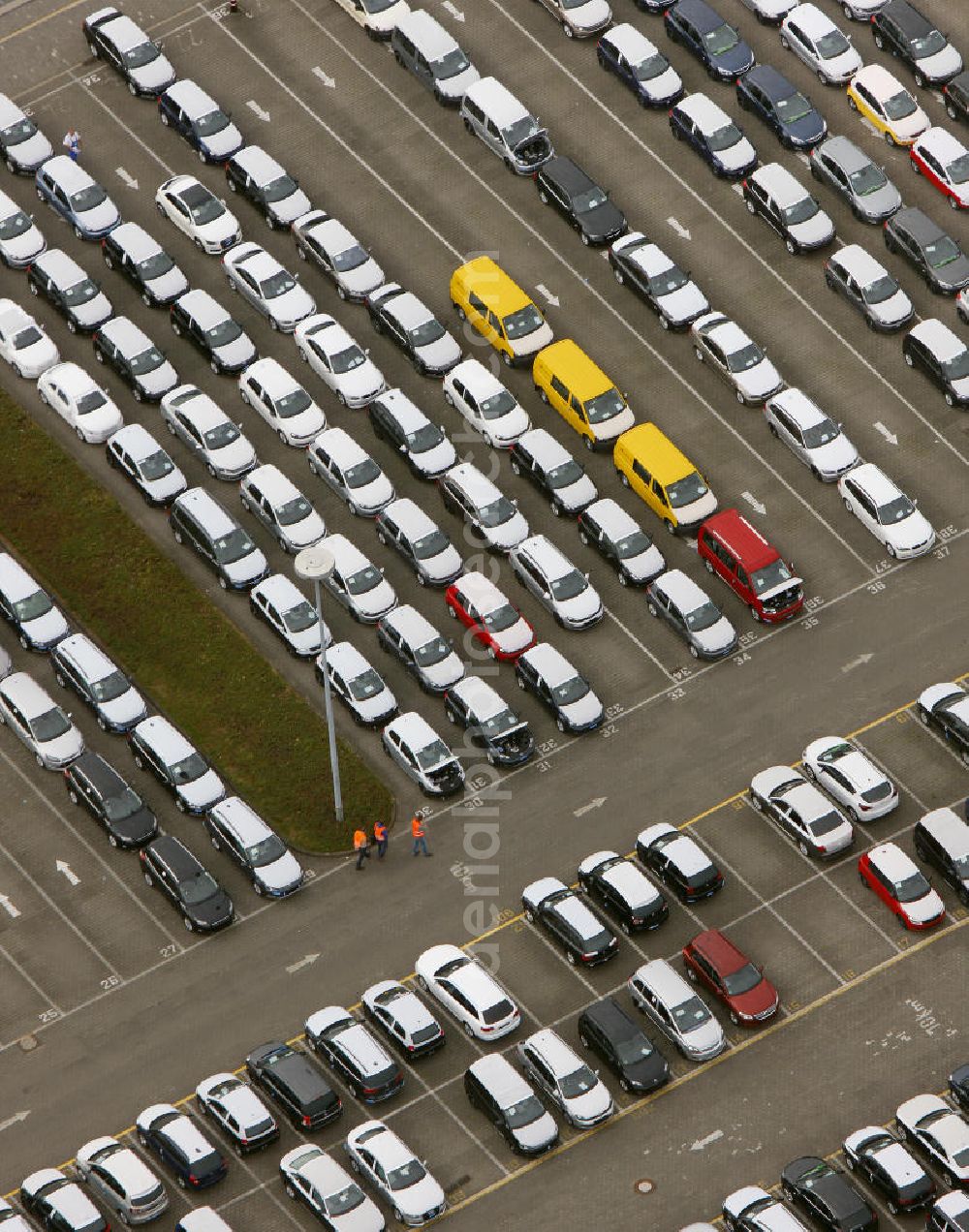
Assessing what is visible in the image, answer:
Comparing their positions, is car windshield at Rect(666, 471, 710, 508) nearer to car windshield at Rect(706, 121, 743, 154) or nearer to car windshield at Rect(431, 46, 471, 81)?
car windshield at Rect(706, 121, 743, 154)

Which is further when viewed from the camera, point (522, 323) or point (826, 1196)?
point (522, 323)

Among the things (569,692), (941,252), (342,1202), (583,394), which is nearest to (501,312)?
(583,394)

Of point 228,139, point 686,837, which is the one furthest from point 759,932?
point 228,139

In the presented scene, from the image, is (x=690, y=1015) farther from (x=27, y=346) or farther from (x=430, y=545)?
(x=27, y=346)

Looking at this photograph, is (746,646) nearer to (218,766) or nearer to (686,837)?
(686,837)

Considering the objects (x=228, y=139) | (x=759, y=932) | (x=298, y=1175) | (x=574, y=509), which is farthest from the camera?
(x=228, y=139)
